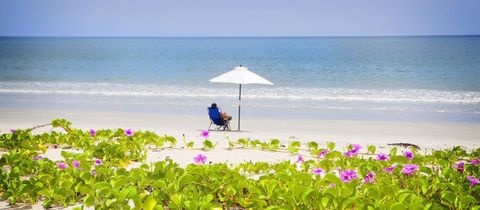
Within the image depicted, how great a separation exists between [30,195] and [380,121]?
12.0m

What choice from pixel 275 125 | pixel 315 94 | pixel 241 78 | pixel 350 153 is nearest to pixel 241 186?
pixel 350 153

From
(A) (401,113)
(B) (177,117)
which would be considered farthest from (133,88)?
(A) (401,113)

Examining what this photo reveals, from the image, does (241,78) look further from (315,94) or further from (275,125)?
(315,94)

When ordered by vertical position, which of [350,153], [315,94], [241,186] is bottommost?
[241,186]

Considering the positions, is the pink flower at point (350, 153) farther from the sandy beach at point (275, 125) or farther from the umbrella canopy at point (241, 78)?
the umbrella canopy at point (241, 78)

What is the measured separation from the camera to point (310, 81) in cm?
3378

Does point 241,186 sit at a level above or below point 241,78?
below

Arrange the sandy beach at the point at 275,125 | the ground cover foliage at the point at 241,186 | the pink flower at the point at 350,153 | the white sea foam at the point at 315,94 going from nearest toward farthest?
the ground cover foliage at the point at 241,186, the pink flower at the point at 350,153, the sandy beach at the point at 275,125, the white sea foam at the point at 315,94

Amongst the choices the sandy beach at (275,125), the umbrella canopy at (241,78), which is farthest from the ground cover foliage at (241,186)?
the umbrella canopy at (241,78)

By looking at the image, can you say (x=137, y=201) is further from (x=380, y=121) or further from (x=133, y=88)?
(x=133, y=88)

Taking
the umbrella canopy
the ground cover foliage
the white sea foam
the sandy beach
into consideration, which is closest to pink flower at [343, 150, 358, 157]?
the ground cover foliage

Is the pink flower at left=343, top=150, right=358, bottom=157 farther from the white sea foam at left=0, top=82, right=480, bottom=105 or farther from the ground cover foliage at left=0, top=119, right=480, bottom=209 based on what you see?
the white sea foam at left=0, top=82, right=480, bottom=105

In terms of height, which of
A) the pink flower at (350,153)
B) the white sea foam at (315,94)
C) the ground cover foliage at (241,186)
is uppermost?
the white sea foam at (315,94)

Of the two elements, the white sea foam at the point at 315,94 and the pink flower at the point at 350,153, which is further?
the white sea foam at the point at 315,94
